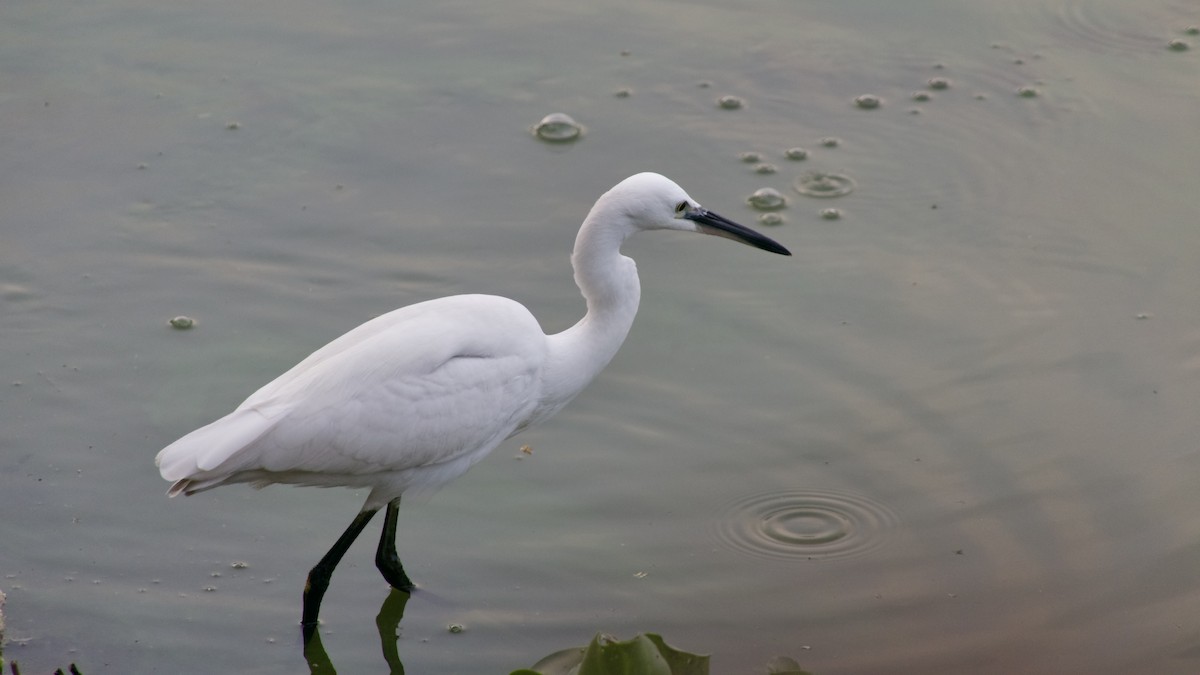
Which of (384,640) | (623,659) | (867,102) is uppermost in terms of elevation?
(867,102)

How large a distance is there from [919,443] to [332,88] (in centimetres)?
351

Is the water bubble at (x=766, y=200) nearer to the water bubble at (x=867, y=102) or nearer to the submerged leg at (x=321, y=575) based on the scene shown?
the water bubble at (x=867, y=102)

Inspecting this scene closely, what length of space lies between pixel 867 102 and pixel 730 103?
0.65 m

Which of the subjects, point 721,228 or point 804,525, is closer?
point 721,228

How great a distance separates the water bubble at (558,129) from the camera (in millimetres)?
6344

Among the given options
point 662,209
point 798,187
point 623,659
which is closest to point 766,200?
point 798,187

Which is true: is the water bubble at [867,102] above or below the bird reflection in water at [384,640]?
above

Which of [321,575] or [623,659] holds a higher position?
[623,659]

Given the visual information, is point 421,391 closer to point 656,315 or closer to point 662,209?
point 662,209

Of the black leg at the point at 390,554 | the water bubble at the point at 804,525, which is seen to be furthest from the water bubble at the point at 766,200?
the black leg at the point at 390,554

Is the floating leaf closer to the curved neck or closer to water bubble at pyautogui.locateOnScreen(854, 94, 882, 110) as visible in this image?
the curved neck

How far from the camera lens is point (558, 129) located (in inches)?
251

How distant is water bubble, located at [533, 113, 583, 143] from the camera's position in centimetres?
634

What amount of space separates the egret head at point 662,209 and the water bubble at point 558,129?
2403mm
